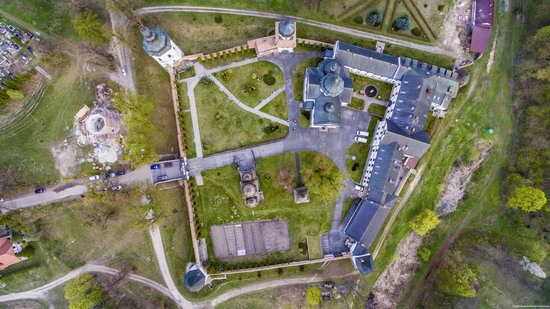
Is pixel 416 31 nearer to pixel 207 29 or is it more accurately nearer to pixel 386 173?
pixel 386 173

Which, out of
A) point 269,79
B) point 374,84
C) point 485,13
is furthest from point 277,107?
point 485,13

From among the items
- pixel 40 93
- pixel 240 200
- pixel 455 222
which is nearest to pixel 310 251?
pixel 240 200

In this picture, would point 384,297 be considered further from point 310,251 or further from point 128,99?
point 128,99

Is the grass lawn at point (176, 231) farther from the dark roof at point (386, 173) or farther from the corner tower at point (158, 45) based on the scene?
the dark roof at point (386, 173)

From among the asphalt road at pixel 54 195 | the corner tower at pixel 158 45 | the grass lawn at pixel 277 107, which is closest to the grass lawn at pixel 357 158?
the grass lawn at pixel 277 107

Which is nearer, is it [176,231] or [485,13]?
[485,13]

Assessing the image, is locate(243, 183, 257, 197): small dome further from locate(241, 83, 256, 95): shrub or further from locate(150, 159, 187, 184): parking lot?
locate(241, 83, 256, 95): shrub
